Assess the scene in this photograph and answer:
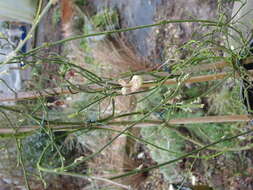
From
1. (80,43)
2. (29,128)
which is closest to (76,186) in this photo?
(80,43)

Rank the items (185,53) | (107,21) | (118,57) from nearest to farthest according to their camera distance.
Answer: (185,53) < (118,57) < (107,21)

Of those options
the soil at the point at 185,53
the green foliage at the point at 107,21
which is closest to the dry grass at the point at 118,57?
the soil at the point at 185,53

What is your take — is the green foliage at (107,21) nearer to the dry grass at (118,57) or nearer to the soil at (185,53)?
the soil at (185,53)

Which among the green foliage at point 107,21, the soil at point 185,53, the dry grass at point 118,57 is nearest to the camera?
the soil at point 185,53

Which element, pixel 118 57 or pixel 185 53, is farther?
pixel 118 57

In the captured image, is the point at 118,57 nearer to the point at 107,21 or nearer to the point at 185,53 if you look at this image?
the point at 185,53

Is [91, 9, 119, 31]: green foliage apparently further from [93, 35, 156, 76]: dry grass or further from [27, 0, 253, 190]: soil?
[93, 35, 156, 76]: dry grass

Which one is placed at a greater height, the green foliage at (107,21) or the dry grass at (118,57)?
the green foliage at (107,21)

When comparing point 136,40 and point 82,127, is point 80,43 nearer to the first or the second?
point 136,40

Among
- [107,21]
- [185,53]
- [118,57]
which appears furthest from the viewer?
[107,21]

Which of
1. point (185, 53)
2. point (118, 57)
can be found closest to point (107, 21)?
point (118, 57)

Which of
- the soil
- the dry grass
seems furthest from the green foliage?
the dry grass
